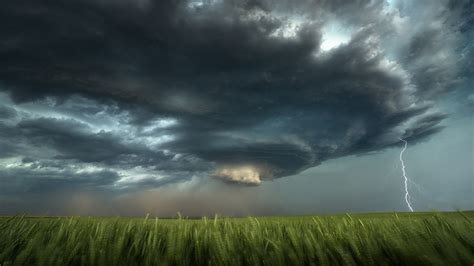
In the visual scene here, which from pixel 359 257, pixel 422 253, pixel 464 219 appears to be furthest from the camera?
pixel 464 219

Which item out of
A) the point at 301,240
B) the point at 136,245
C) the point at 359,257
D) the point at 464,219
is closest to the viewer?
the point at 359,257

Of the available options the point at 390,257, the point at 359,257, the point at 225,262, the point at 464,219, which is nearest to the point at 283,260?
the point at 225,262

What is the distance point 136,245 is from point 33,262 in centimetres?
48

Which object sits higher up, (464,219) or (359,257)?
(464,219)

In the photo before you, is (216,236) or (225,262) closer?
(225,262)

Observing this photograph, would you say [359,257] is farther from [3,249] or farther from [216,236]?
[3,249]

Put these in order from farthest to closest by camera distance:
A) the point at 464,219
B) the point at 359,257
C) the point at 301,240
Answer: the point at 464,219 → the point at 301,240 → the point at 359,257

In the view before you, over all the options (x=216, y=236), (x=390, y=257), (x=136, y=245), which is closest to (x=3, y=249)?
(x=136, y=245)

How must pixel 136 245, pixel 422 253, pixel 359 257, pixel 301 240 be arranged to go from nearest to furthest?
1. pixel 422 253
2. pixel 359 257
3. pixel 136 245
4. pixel 301 240

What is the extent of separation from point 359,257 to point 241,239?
0.87 m

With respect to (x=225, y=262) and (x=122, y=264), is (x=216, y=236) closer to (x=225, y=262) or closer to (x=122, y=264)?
(x=225, y=262)

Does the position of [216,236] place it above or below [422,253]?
above

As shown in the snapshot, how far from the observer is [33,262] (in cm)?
168

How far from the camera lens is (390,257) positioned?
1.80 meters
